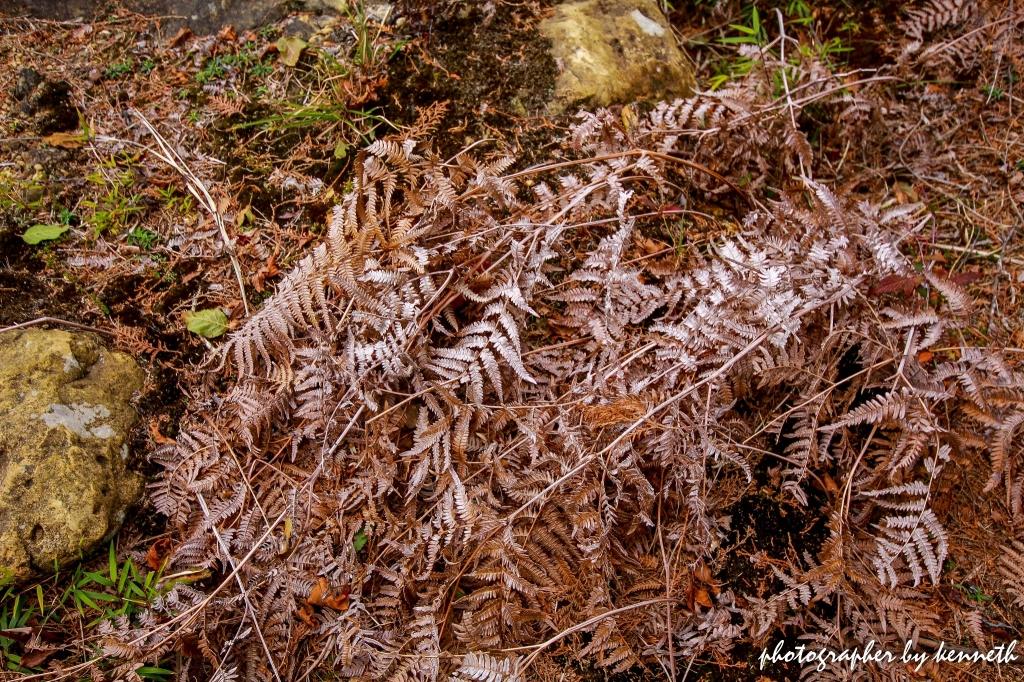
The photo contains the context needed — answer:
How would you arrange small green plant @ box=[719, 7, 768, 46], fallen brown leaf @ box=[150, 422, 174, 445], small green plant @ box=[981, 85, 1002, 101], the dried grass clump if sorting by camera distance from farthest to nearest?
small green plant @ box=[719, 7, 768, 46] → small green plant @ box=[981, 85, 1002, 101] → fallen brown leaf @ box=[150, 422, 174, 445] → the dried grass clump

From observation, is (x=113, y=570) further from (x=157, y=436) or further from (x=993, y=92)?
(x=993, y=92)

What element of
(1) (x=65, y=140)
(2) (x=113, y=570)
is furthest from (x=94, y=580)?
(1) (x=65, y=140)

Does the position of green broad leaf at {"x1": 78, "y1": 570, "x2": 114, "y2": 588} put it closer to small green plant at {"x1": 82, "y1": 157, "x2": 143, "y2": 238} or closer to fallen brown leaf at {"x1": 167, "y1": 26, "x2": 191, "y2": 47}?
small green plant at {"x1": 82, "y1": 157, "x2": 143, "y2": 238}

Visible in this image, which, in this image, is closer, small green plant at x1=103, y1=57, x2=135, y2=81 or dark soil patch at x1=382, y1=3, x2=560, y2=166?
dark soil patch at x1=382, y1=3, x2=560, y2=166

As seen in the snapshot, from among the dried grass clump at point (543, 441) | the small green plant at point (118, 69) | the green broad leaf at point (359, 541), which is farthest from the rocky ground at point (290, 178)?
the green broad leaf at point (359, 541)

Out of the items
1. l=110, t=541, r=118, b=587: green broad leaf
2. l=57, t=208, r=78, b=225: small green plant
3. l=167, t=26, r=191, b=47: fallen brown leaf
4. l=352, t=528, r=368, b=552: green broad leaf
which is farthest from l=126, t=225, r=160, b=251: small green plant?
l=352, t=528, r=368, b=552: green broad leaf

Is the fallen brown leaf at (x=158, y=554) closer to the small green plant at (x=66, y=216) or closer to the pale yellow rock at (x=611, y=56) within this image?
the small green plant at (x=66, y=216)
